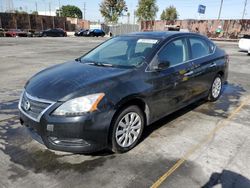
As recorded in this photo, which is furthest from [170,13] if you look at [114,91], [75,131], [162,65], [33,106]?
[75,131]

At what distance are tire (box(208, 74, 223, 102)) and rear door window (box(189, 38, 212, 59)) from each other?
698 millimetres

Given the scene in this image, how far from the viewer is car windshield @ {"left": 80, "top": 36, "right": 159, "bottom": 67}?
3883mm

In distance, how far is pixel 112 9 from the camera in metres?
55.1

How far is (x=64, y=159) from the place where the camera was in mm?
3287

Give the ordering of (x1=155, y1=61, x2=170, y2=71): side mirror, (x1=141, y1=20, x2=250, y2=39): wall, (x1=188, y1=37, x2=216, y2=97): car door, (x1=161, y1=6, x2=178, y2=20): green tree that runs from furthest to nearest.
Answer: (x1=161, y1=6, x2=178, y2=20): green tree, (x1=141, y1=20, x2=250, y2=39): wall, (x1=188, y1=37, x2=216, y2=97): car door, (x1=155, y1=61, x2=170, y2=71): side mirror

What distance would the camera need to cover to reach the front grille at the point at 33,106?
9.92 feet

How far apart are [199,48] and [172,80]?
1.38m

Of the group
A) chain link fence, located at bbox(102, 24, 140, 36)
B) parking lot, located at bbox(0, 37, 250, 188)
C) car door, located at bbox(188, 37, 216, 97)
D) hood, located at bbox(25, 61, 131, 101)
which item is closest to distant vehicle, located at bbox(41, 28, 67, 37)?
chain link fence, located at bbox(102, 24, 140, 36)

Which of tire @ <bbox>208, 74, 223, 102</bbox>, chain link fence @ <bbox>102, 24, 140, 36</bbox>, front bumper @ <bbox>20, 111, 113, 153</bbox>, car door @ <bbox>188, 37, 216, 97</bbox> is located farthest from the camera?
chain link fence @ <bbox>102, 24, 140, 36</bbox>

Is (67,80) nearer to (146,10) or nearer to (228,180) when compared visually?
(228,180)

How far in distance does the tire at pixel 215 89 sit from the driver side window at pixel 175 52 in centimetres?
144

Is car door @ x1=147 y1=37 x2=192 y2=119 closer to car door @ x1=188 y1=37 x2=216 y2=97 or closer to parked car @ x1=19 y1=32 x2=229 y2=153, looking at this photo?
parked car @ x1=19 y1=32 x2=229 y2=153

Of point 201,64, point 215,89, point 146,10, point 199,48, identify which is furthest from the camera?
point 146,10

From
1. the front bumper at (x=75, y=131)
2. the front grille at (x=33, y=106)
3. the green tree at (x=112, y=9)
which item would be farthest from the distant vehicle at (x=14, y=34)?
the front bumper at (x=75, y=131)
